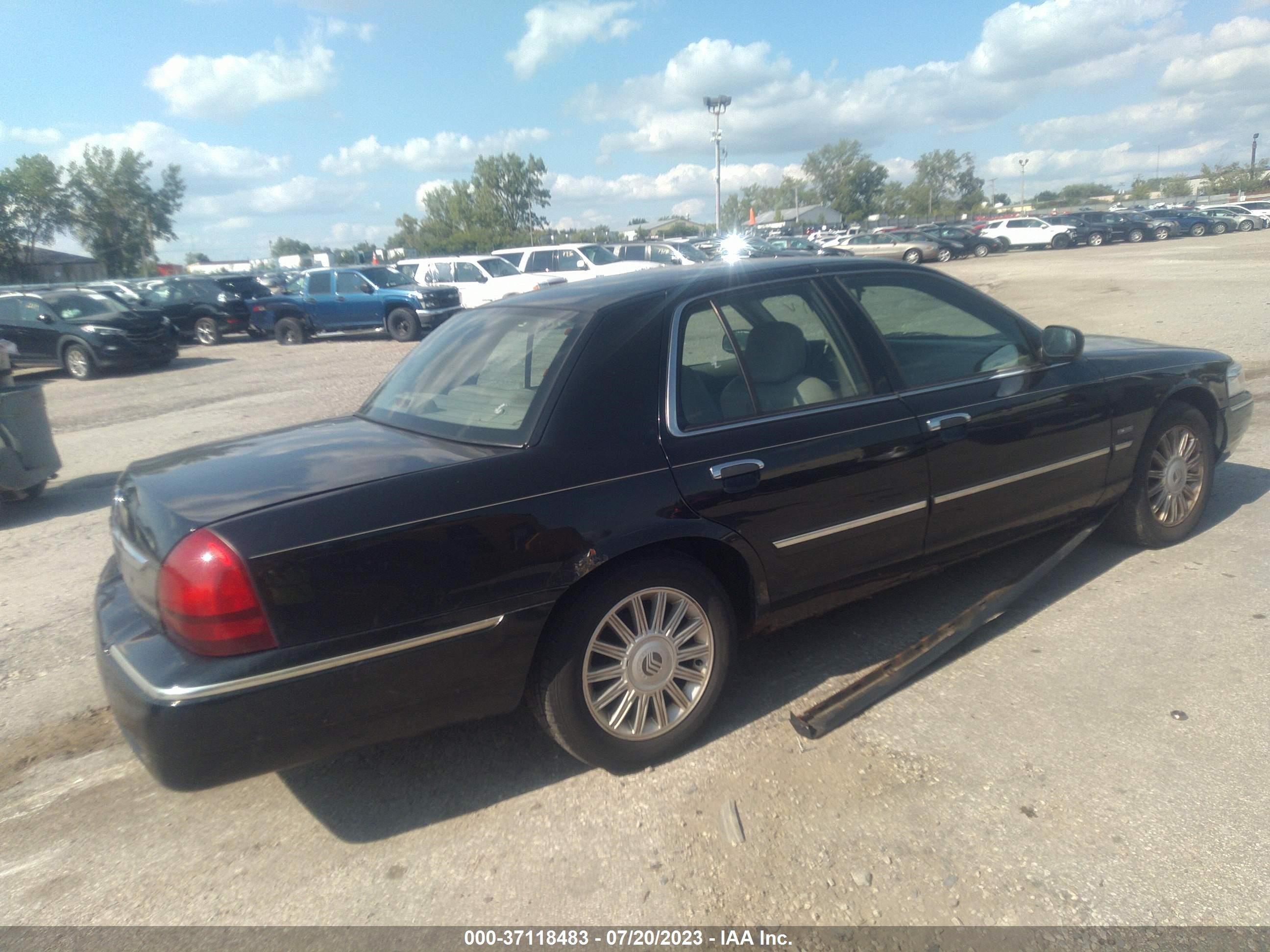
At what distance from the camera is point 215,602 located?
8.09 feet

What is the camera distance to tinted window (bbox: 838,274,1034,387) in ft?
12.8

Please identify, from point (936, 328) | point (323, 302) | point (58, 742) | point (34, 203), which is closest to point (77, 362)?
point (323, 302)

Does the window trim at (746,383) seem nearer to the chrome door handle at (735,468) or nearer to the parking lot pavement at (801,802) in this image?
the chrome door handle at (735,468)

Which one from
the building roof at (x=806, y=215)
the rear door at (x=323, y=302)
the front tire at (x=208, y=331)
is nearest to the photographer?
the rear door at (x=323, y=302)

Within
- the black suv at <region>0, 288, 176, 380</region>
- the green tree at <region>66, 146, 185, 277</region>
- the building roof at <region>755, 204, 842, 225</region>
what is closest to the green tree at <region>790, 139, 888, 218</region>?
the building roof at <region>755, 204, 842, 225</region>

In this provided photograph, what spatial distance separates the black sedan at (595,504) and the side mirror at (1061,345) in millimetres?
15

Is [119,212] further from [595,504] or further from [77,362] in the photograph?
[595,504]

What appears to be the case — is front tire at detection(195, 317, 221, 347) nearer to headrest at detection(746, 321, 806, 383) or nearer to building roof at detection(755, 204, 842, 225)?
headrest at detection(746, 321, 806, 383)

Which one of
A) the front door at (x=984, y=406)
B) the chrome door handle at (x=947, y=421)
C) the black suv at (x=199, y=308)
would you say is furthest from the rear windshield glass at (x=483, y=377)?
the black suv at (x=199, y=308)

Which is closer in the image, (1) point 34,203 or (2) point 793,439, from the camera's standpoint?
(2) point 793,439

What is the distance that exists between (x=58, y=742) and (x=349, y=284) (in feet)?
62.1

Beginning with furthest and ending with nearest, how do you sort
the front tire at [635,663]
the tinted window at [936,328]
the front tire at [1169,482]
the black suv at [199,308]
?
1. the black suv at [199,308]
2. the front tire at [1169,482]
3. the tinted window at [936,328]
4. the front tire at [635,663]

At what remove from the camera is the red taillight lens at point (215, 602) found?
2.46 metres

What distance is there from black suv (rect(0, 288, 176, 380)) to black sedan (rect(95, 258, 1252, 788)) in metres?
15.4
